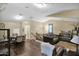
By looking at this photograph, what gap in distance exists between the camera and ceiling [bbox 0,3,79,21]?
6.26 ft

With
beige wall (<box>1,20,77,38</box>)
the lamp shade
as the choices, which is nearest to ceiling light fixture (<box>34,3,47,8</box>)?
beige wall (<box>1,20,77,38</box>)

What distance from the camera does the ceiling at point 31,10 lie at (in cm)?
191

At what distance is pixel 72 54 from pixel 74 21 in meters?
0.52

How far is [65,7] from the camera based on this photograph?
1.93 m

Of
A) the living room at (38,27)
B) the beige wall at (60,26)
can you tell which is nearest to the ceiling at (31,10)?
the living room at (38,27)

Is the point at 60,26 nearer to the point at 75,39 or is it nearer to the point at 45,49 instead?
the point at 75,39

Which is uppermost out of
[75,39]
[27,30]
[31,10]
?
[31,10]

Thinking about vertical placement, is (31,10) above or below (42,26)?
above

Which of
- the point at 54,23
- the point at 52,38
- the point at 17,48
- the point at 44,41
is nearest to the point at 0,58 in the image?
the point at 17,48

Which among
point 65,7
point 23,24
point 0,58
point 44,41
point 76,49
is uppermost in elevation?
point 65,7

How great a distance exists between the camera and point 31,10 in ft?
6.38

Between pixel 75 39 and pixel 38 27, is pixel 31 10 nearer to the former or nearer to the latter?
pixel 38 27

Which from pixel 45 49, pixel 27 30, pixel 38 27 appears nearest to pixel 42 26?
pixel 38 27

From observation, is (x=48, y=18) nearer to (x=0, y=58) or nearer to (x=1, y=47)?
(x=1, y=47)
